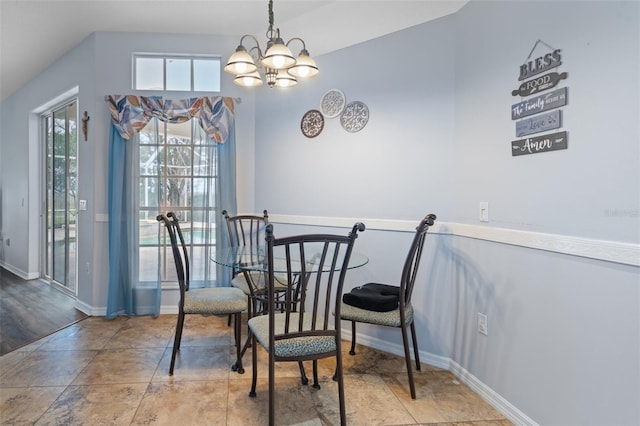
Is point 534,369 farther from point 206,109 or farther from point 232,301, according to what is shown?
point 206,109

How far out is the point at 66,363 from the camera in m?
2.42

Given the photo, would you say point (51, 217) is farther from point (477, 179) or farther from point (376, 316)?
point (477, 179)

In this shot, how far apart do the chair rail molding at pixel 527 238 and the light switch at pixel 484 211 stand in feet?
0.16

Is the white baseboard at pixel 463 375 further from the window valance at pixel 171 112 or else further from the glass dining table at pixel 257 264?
the window valance at pixel 171 112

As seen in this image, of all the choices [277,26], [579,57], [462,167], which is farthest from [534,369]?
[277,26]

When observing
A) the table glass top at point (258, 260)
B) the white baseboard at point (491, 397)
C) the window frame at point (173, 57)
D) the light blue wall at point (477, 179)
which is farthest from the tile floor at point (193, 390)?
the window frame at point (173, 57)

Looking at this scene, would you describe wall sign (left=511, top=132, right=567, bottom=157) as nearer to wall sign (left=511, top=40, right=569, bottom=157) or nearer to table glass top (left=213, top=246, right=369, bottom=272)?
wall sign (left=511, top=40, right=569, bottom=157)

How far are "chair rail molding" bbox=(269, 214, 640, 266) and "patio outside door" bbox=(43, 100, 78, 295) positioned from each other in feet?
10.3

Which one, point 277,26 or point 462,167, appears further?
point 277,26

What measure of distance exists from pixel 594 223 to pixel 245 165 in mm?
2842

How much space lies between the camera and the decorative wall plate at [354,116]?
110 inches

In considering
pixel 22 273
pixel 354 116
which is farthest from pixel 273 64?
pixel 22 273

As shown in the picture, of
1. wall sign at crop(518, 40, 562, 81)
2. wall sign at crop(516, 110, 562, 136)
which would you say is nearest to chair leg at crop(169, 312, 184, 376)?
wall sign at crop(516, 110, 562, 136)

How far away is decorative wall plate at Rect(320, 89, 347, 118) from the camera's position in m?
2.94
